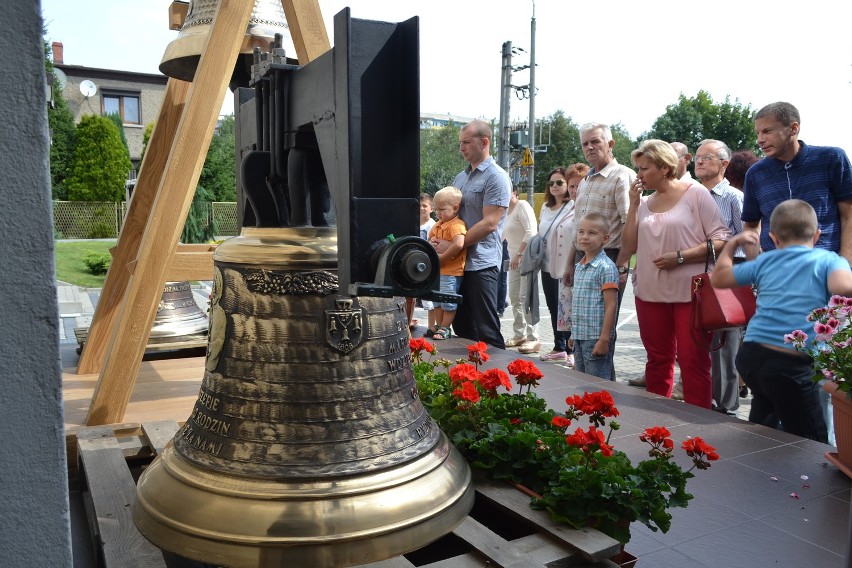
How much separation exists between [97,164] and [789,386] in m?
36.6

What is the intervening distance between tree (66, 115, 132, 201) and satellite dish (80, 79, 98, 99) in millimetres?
7294

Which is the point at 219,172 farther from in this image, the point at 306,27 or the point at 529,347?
the point at 306,27

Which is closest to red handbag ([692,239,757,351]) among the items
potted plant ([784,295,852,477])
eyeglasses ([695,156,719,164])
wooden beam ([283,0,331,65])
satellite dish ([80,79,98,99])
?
potted plant ([784,295,852,477])

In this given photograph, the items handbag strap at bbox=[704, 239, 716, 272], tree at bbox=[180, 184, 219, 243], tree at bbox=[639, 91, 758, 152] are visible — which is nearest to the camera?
handbag strap at bbox=[704, 239, 716, 272]

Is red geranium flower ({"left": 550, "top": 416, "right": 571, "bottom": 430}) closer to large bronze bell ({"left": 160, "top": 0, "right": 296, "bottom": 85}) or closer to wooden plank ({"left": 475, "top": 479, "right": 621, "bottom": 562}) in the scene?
wooden plank ({"left": 475, "top": 479, "right": 621, "bottom": 562})

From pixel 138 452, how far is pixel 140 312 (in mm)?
621

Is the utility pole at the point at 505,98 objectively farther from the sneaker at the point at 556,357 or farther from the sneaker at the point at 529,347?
the sneaker at the point at 556,357

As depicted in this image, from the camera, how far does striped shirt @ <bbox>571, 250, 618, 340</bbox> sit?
504cm

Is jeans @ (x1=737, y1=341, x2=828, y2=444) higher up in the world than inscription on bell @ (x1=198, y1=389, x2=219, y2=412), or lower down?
lower down

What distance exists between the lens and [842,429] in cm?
300

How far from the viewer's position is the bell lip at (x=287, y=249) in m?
1.72

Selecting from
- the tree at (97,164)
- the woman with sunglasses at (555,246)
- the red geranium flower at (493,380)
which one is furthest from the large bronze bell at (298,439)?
the tree at (97,164)

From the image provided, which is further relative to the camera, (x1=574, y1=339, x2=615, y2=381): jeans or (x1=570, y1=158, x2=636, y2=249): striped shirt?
(x1=570, y1=158, x2=636, y2=249): striped shirt

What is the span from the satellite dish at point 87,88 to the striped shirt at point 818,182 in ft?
146
